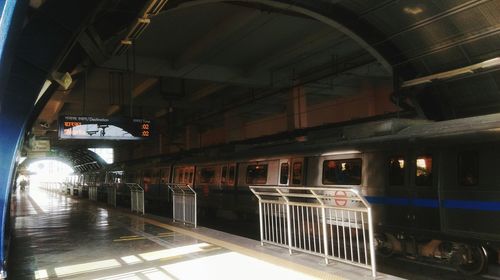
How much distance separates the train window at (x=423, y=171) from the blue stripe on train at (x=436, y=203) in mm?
355

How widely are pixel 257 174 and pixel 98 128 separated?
549 centimetres

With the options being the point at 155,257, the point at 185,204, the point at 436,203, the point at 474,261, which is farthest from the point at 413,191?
the point at 185,204

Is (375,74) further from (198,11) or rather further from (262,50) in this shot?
(198,11)

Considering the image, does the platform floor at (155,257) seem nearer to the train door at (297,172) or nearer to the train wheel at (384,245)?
the train wheel at (384,245)

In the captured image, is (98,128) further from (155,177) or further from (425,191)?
(155,177)

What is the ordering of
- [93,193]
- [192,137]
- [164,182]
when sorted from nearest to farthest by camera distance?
[164,182]
[93,193]
[192,137]

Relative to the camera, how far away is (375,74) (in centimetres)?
2050

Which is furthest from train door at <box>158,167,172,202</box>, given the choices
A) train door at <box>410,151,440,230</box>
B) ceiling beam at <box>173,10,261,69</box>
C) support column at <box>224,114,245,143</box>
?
train door at <box>410,151,440,230</box>

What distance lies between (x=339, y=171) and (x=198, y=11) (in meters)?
7.01

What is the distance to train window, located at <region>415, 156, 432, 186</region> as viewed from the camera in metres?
8.65

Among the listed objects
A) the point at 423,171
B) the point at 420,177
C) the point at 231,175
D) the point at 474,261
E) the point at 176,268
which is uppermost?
the point at 231,175

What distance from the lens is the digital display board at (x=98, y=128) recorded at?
12.6 metres

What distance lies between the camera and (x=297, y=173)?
1266cm

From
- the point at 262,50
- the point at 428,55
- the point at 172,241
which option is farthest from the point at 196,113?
the point at 172,241
